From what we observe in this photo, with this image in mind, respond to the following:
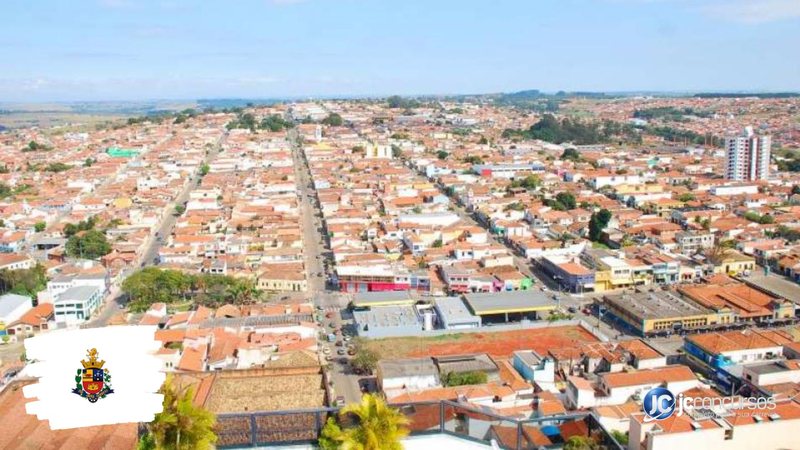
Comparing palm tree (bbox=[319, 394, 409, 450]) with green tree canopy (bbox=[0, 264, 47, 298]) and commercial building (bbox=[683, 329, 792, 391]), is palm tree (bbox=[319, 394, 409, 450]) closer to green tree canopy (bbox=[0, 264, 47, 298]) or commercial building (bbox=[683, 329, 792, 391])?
commercial building (bbox=[683, 329, 792, 391])

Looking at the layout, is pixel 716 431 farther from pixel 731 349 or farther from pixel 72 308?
pixel 72 308

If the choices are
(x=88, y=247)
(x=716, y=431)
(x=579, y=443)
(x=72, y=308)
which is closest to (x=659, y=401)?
(x=579, y=443)

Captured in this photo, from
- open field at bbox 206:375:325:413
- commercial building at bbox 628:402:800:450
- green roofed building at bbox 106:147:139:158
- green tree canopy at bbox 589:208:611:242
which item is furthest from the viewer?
green roofed building at bbox 106:147:139:158

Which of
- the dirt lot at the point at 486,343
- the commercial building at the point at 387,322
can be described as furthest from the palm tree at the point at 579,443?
the commercial building at the point at 387,322

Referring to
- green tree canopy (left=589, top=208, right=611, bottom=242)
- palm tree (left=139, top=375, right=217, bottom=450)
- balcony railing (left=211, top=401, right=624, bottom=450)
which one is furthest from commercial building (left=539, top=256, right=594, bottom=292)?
palm tree (left=139, top=375, right=217, bottom=450)

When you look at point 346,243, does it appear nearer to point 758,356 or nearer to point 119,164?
point 758,356

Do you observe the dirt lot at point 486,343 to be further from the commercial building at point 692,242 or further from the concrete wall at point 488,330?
the commercial building at point 692,242

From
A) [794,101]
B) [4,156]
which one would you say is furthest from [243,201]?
[794,101]
